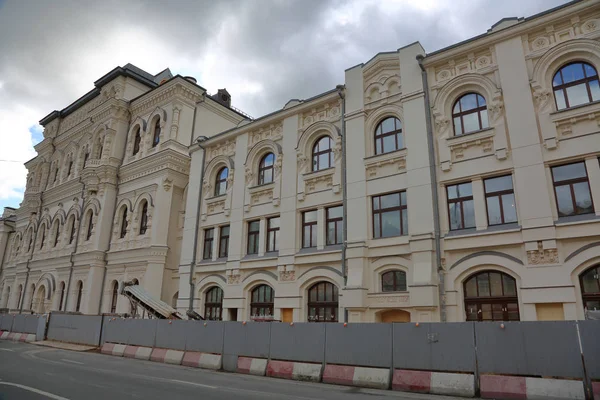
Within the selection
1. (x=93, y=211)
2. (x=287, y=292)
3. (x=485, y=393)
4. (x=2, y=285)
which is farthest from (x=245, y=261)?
(x=2, y=285)

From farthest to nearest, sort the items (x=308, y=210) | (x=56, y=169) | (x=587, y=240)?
(x=56, y=169) < (x=308, y=210) < (x=587, y=240)

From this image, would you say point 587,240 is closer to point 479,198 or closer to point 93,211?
point 479,198

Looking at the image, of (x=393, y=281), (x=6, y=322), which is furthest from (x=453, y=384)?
(x=6, y=322)

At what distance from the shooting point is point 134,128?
30828 mm

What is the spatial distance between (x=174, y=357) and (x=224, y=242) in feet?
23.5

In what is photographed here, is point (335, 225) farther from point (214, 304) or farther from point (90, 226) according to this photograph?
point (90, 226)

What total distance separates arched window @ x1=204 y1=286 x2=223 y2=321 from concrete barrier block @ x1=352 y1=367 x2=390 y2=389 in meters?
10.9

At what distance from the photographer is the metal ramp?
67.0ft

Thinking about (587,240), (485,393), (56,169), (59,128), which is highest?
(59,128)

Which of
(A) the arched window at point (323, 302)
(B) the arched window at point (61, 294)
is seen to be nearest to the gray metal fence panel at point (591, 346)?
(A) the arched window at point (323, 302)

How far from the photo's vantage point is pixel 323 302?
17297 millimetres

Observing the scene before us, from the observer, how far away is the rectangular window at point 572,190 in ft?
41.6

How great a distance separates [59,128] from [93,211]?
48.4 feet

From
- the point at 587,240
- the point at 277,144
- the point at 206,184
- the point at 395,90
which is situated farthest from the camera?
the point at 206,184
